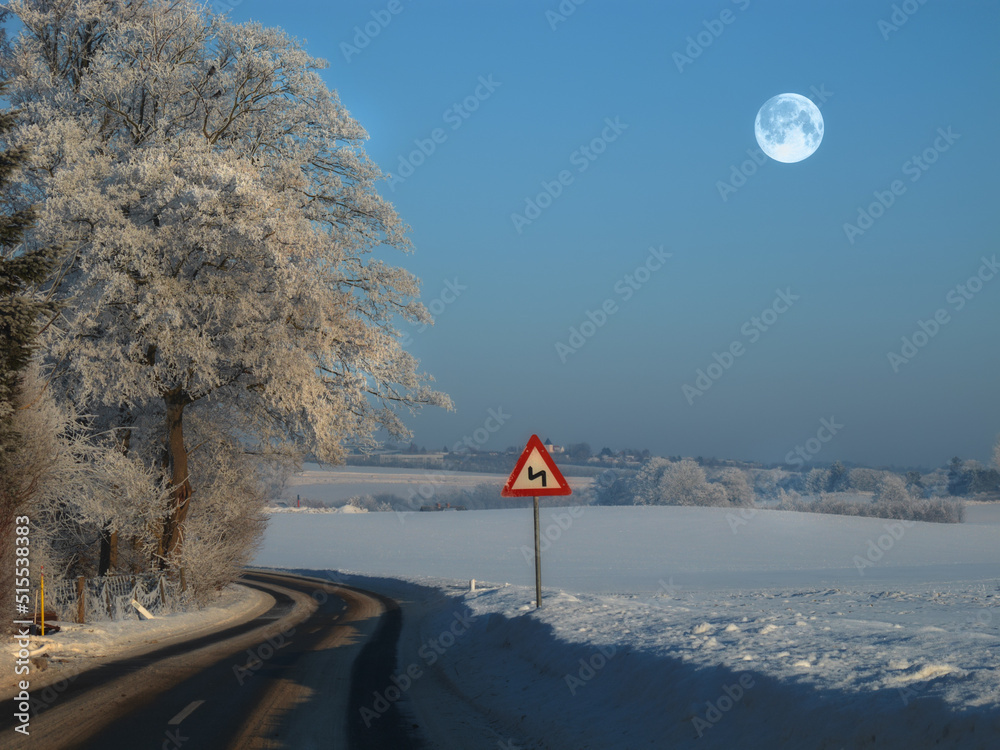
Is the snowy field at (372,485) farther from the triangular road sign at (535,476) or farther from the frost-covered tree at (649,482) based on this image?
the triangular road sign at (535,476)

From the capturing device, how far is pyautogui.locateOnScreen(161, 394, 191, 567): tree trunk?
66.8 ft

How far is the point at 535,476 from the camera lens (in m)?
12.2

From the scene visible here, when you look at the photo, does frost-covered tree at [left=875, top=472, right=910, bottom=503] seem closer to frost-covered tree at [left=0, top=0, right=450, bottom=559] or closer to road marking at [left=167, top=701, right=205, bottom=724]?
frost-covered tree at [left=0, top=0, right=450, bottom=559]

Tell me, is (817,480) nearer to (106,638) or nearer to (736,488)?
(736,488)

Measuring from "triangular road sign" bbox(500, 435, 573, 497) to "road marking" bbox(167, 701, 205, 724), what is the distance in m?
5.33

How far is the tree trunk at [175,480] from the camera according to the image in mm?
20359

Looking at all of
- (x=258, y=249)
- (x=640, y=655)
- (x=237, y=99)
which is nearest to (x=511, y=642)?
(x=640, y=655)

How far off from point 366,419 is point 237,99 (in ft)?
32.7

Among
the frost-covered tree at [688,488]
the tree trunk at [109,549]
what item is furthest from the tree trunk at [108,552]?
the frost-covered tree at [688,488]

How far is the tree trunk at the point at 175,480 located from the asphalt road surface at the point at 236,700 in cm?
624

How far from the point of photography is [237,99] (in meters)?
21.2

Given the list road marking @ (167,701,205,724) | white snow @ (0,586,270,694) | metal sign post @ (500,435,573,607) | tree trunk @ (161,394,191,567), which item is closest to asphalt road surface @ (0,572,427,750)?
road marking @ (167,701,205,724)

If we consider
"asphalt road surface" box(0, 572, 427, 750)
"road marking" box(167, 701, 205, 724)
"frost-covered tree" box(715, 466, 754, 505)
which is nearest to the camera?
"asphalt road surface" box(0, 572, 427, 750)

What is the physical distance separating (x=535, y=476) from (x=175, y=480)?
12.9 m
